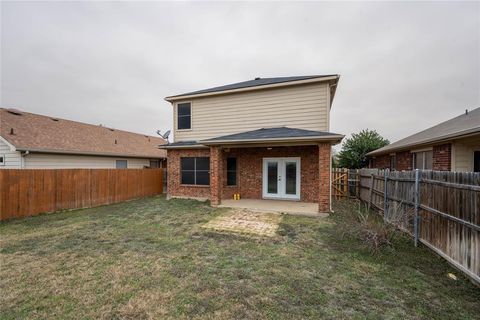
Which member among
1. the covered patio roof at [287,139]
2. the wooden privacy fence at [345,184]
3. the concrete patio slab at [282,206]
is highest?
the covered patio roof at [287,139]

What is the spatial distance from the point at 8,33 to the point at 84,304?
14.1 meters

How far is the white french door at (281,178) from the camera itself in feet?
33.2

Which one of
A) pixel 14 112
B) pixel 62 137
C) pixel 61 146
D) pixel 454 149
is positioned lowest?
pixel 454 149

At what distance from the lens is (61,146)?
11453 millimetres

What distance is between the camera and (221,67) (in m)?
17.6

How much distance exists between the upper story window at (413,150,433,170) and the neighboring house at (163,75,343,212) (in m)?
4.47

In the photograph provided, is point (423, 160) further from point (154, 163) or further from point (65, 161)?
point (65, 161)

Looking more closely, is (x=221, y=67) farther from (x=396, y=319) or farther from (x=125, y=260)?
(x=396, y=319)

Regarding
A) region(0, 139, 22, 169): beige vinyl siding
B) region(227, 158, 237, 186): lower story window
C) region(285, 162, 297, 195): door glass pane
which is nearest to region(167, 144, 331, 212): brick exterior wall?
region(227, 158, 237, 186): lower story window

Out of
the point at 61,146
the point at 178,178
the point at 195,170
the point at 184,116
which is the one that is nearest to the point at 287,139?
the point at 195,170

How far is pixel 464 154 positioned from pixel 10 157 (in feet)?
62.9

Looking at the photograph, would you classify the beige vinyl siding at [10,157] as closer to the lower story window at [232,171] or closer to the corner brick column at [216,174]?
the corner brick column at [216,174]

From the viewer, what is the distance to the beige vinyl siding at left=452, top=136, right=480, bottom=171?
24.1 feet

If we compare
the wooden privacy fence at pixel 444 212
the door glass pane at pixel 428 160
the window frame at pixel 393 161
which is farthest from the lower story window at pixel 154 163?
the door glass pane at pixel 428 160
